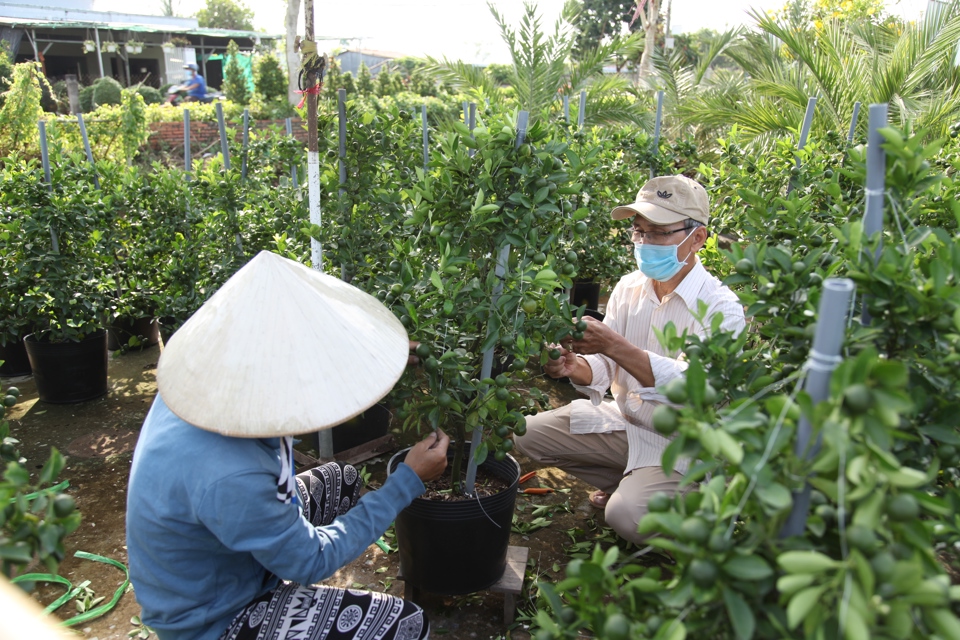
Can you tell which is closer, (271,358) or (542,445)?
(271,358)

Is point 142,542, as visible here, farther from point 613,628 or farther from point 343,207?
point 343,207

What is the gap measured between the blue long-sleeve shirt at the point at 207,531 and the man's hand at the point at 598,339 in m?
1.12

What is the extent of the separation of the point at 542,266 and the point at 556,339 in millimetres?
259

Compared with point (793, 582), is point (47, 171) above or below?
below

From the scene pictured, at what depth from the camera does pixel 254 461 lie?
5.68ft

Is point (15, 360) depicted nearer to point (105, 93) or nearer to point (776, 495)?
point (776, 495)

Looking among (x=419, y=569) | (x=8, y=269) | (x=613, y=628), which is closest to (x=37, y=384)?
(x=8, y=269)

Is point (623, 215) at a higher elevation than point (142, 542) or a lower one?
higher

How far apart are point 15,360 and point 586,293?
4.14m

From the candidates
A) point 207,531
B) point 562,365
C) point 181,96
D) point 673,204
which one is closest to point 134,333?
point 562,365

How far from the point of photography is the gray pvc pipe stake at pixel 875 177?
142 cm

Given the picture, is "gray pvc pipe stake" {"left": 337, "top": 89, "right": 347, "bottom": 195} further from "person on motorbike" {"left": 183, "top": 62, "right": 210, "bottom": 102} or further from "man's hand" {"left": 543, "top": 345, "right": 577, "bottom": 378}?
"person on motorbike" {"left": 183, "top": 62, "right": 210, "bottom": 102}

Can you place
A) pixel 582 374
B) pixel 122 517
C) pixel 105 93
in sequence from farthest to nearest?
pixel 105 93 < pixel 122 517 < pixel 582 374

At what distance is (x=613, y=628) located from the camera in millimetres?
1171
